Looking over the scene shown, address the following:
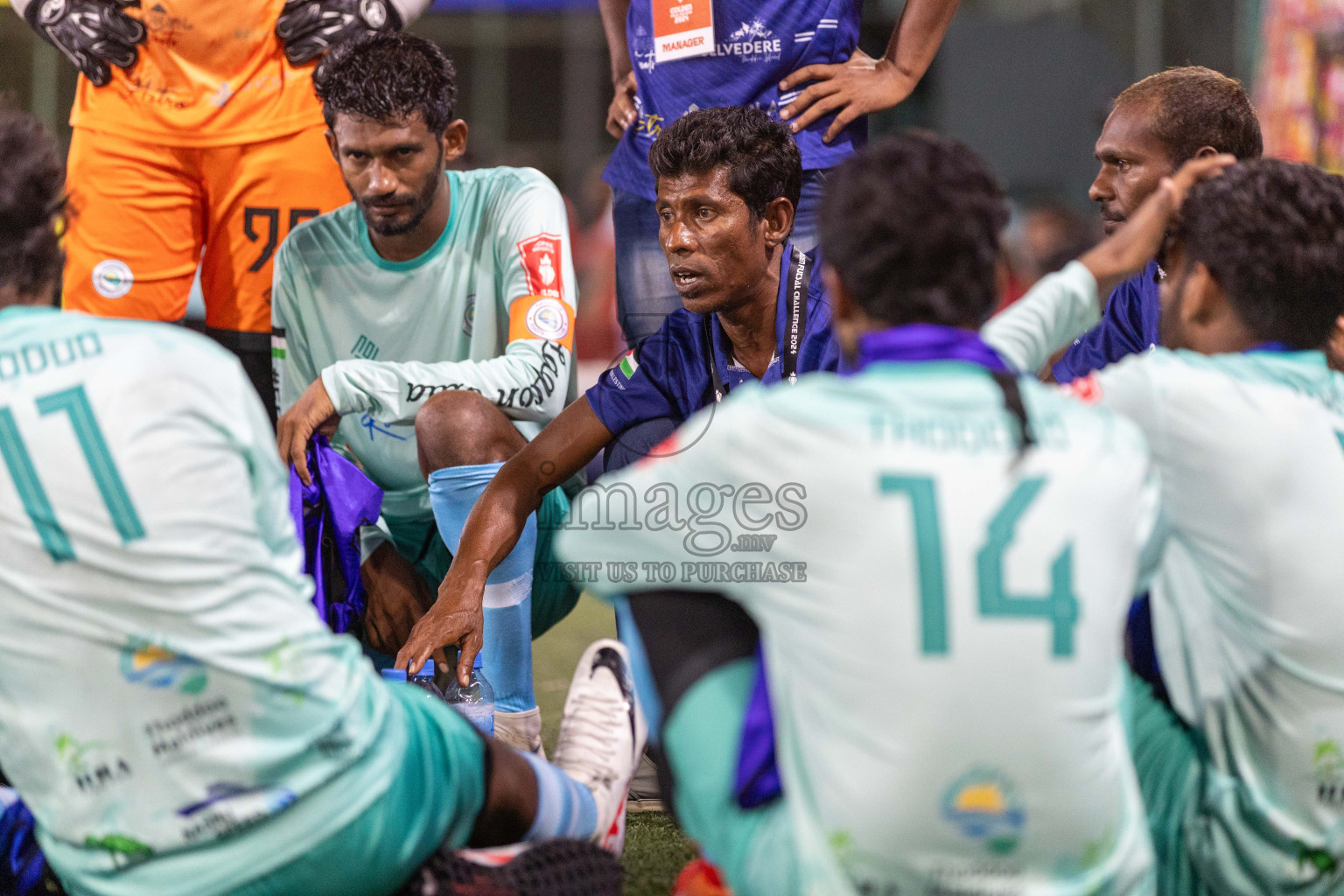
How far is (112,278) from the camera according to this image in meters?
3.73

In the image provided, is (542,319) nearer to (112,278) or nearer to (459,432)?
(459,432)

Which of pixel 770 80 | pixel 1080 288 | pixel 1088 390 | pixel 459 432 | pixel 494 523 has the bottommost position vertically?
pixel 494 523

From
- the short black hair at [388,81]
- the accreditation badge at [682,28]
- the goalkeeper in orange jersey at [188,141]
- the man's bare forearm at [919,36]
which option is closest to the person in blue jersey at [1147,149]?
the man's bare forearm at [919,36]

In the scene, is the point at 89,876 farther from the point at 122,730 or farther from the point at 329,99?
the point at 329,99

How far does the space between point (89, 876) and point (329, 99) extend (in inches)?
86.2

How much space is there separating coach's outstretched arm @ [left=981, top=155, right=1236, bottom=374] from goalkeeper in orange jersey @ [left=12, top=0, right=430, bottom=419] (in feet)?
7.73

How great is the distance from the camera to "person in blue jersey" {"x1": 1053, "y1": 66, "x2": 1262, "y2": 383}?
10.3 ft

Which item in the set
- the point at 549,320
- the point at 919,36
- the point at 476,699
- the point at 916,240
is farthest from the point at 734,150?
the point at 916,240

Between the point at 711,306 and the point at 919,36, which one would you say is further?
the point at 919,36

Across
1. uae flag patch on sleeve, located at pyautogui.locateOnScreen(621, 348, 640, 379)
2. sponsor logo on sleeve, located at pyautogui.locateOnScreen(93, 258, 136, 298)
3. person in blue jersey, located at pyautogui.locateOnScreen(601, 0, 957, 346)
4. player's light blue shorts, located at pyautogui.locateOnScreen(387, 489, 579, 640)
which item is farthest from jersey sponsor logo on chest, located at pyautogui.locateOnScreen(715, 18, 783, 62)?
sponsor logo on sleeve, located at pyautogui.locateOnScreen(93, 258, 136, 298)

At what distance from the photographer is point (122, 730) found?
177cm

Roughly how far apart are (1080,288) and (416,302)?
2.02 m

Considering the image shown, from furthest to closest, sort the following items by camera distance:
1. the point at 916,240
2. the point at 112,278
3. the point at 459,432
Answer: the point at 112,278 < the point at 459,432 < the point at 916,240

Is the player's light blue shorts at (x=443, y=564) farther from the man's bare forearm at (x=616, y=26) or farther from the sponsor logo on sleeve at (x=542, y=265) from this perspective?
the man's bare forearm at (x=616, y=26)
